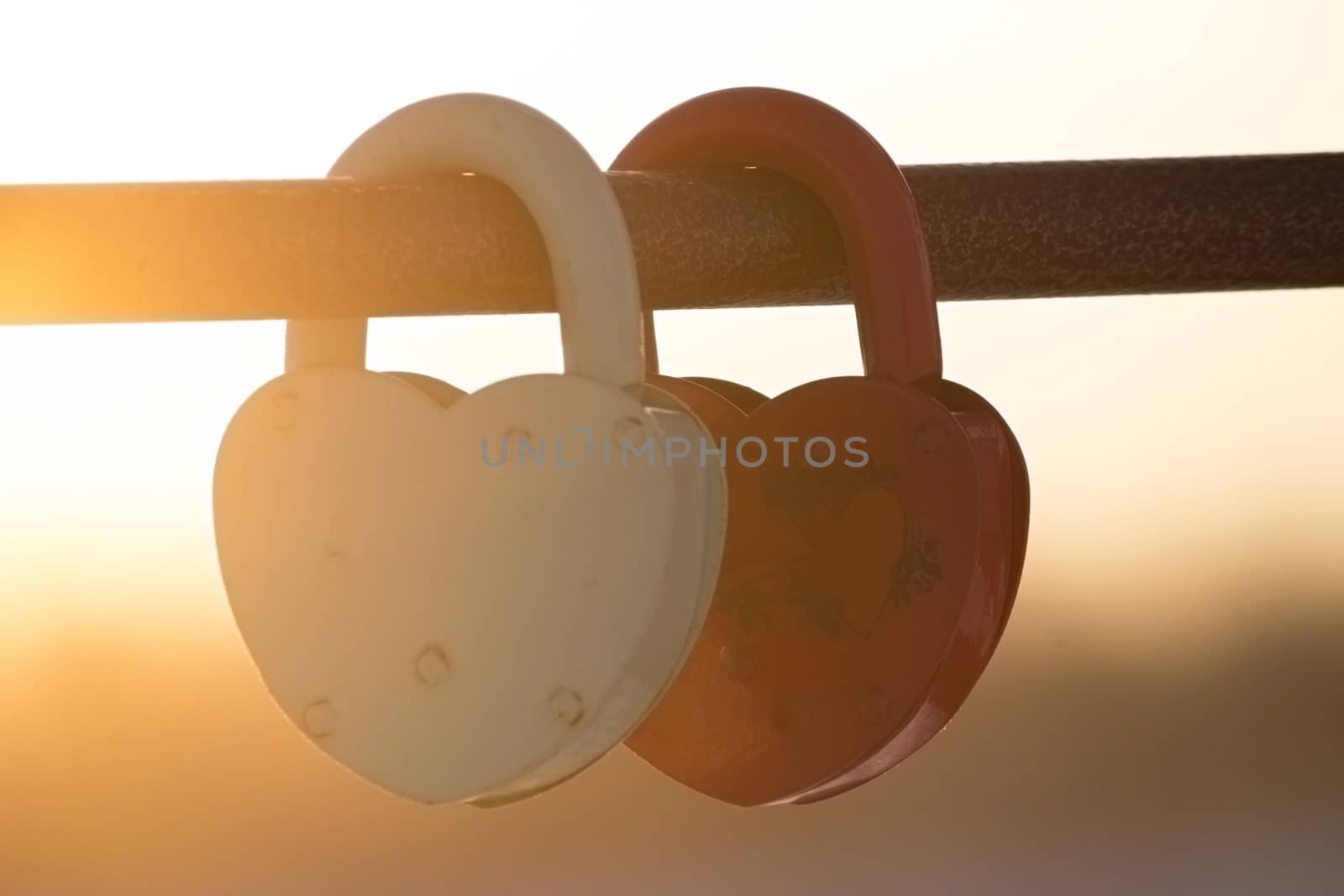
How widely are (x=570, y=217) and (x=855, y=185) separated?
7cm

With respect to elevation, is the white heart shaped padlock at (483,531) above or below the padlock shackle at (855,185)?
below

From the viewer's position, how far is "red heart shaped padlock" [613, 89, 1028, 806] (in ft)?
0.82

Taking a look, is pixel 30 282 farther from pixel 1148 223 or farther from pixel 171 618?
pixel 171 618

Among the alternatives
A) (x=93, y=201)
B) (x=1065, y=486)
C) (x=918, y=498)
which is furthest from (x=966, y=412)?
(x=1065, y=486)

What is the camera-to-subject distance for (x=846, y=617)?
26cm

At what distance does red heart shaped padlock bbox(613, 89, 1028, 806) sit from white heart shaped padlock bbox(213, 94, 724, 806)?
5 centimetres

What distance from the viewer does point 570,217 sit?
0.22 metres

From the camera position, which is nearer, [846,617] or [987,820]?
[846,617]

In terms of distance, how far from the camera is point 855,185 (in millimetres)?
262

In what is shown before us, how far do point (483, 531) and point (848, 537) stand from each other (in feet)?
0.26

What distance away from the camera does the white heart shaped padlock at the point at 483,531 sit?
0.67ft

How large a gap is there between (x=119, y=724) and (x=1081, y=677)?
A: 1.83 feet

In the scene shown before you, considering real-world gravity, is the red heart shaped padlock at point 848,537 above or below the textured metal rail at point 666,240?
below

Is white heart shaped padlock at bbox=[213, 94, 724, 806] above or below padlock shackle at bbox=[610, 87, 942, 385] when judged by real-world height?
below
